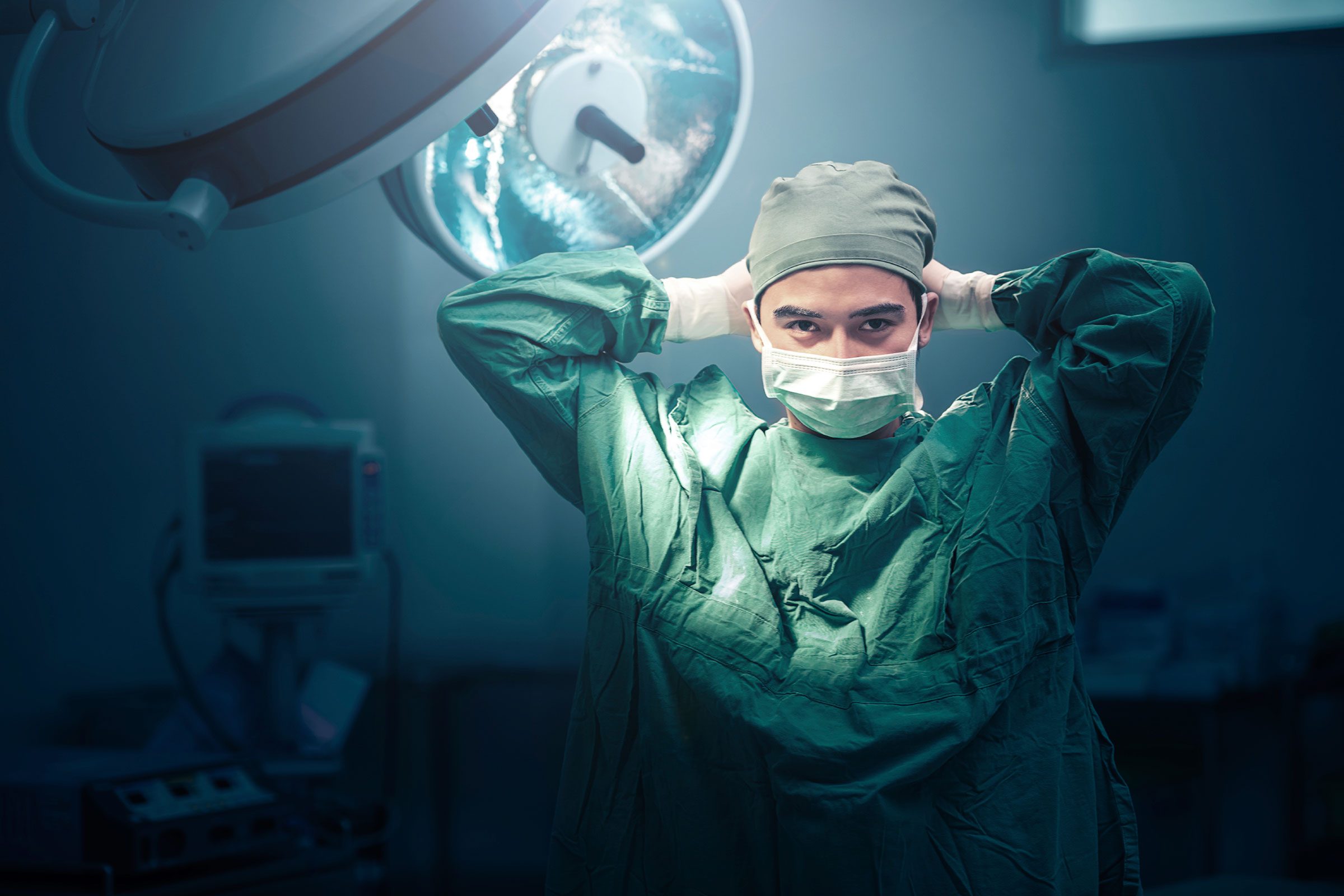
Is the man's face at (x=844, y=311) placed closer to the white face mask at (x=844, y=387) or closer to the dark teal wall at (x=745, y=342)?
the white face mask at (x=844, y=387)

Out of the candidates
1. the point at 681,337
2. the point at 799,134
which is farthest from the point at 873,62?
the point at 681,337

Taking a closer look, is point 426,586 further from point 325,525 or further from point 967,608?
point 967,608

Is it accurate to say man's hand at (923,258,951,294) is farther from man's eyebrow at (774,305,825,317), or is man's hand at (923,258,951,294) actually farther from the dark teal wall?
the dark teal wall

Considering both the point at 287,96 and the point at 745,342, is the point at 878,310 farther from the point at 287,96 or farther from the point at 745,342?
the point at 745,342

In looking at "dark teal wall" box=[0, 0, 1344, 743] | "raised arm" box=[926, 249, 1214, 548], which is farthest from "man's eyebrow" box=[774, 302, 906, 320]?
"dark teal wall" box=[0, 0, 1344, 743]

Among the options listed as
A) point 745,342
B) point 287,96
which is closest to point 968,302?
point 287,96

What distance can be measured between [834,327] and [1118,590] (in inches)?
56.3

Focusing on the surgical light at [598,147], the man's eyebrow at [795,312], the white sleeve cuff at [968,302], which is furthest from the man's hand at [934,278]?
the surgical light at [598,147]

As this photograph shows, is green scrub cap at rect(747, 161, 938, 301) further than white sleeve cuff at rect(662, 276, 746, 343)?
No

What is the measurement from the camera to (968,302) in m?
1.13

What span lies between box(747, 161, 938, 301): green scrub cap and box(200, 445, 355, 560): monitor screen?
0.87 meters

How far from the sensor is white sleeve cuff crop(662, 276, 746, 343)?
1.18 m

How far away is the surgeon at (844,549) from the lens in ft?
3.09

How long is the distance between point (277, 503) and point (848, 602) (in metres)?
1.02
